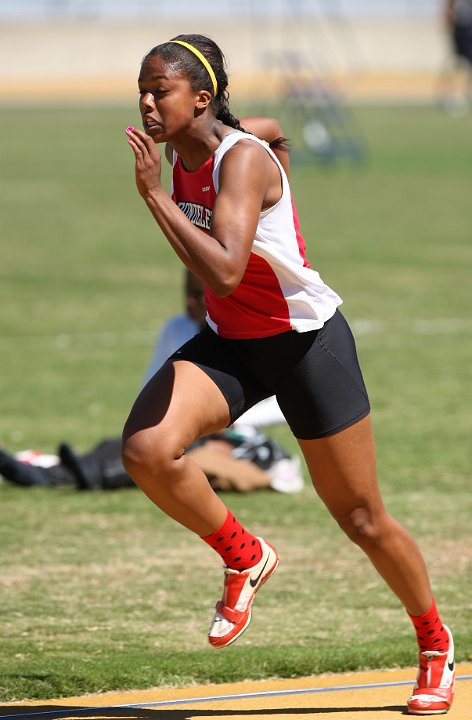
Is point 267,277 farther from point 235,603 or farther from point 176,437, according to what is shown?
point 235,603

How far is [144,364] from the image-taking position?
10.9m

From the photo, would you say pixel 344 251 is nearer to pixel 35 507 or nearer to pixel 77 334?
pixel 77 334

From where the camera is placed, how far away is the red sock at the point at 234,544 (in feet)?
15.5

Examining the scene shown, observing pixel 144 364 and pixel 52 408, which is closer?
pixel 52 408

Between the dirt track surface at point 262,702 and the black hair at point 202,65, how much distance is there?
1952 millimetres

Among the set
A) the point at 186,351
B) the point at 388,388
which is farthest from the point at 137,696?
the point at 388,388

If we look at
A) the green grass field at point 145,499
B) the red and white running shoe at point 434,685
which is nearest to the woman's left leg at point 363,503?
the red and white running shoe at point 434,685

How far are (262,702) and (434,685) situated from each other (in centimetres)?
59

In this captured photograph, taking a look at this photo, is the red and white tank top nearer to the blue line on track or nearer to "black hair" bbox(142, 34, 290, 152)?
"black hair" bbox(142, 34, 290, 152)

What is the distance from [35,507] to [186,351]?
3.03m

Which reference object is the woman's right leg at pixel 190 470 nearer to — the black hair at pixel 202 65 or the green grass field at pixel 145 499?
the green grass field at pixel 145 499

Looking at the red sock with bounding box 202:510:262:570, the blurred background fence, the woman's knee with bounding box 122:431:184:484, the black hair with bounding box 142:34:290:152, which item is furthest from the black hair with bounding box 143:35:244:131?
the blurred background fence

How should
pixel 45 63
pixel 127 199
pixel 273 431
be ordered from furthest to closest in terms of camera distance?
1. pixel 45 63
2. pixel 127 199
3. pixel 273 431

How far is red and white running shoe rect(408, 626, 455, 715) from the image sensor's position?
15.7 feet
